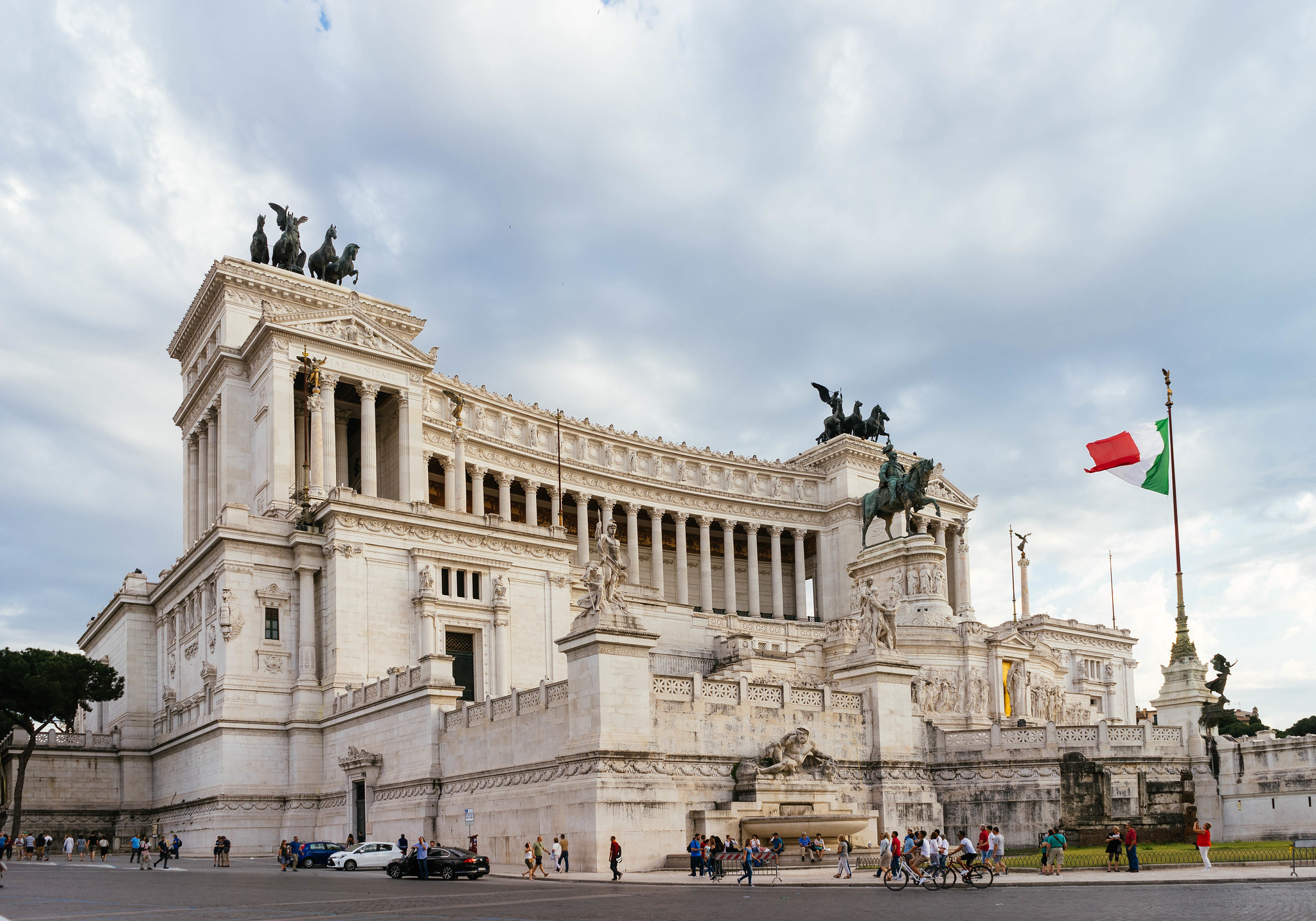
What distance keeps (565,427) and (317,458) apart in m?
27.4

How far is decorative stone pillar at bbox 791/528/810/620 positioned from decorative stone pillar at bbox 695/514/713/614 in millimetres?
8169

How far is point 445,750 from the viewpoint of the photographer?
149 ft

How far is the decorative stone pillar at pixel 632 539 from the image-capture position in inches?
3743

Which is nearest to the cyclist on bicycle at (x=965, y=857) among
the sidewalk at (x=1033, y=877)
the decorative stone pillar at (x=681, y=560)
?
the sidewalk at (x=1033, y=877)

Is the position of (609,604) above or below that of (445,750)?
above

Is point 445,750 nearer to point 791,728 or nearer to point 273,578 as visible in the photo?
point 791,728

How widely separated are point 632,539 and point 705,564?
8327mm

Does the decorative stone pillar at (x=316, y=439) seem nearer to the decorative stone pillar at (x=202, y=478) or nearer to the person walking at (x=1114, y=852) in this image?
the decorative stone pillar at (x=202, y=478)

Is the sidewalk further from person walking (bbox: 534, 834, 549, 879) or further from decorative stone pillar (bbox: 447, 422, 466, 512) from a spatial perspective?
decorative stone pillar (bbox: 447, 422, 466, 512)

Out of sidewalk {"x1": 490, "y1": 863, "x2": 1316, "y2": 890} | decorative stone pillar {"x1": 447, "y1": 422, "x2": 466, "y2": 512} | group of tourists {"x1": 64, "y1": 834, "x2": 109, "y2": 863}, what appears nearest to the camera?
sidewalk {"x1": 490, "y1": 863, "x2": 1316, "y2": 890}

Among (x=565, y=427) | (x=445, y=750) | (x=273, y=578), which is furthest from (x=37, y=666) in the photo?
(x=565, y=427)

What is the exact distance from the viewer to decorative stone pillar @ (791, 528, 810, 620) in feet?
356

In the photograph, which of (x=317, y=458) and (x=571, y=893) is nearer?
(x=571, y=893)

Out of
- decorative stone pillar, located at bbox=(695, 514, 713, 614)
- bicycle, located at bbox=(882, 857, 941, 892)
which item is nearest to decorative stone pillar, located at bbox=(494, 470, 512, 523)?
decorative stone pillar, located at bbox=(695, 514, 713, 614)
